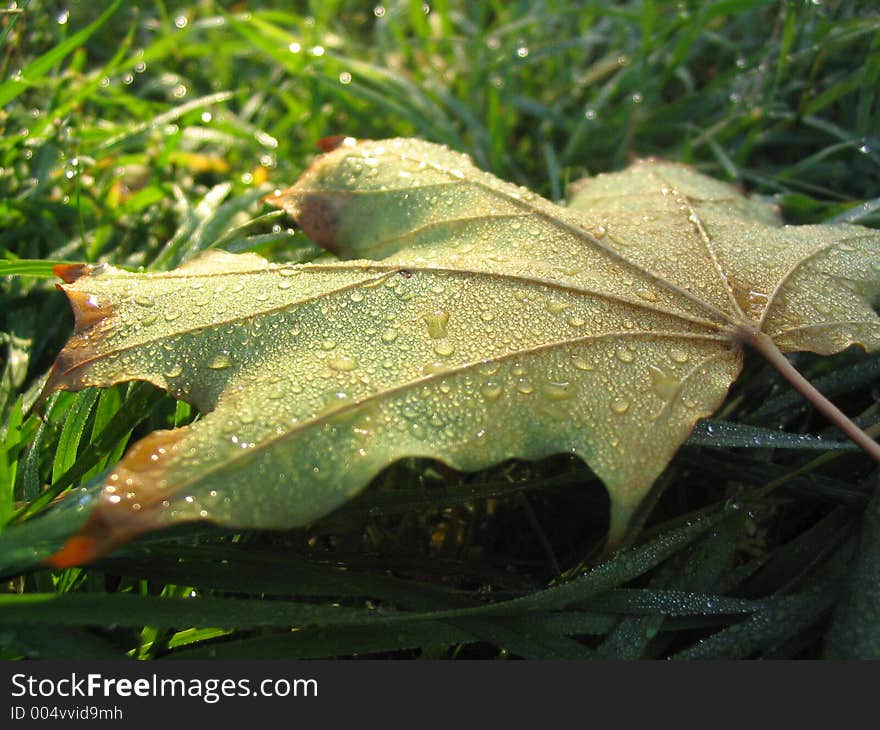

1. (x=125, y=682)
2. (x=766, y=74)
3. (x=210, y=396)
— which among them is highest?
(x=766, y=74)

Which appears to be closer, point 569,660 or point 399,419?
point 399,419

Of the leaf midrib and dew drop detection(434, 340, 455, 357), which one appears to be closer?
the leaf midrib

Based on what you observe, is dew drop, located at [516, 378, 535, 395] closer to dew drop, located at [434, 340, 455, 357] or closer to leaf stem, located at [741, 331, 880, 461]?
dew drop, located at [434, 340, 455, 357]

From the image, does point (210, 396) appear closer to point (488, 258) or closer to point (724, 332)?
point (488, 258)

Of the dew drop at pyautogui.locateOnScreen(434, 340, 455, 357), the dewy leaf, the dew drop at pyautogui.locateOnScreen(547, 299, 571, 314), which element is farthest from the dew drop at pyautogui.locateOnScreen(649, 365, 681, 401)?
the dew drop at pyautogui.locateOnScreen(434, 340, 455, 357)

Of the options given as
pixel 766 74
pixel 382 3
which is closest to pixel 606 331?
pixel 766 74

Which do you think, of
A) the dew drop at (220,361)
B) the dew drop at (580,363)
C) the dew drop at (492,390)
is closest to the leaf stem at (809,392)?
the dew drop at (580,363)

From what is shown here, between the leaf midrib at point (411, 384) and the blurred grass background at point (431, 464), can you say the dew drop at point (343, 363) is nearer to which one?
the leaf midrib at point (411, 384)
